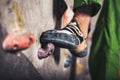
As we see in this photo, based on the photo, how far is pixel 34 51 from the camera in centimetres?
152

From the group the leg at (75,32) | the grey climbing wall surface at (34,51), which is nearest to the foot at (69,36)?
the leg at (75,32)

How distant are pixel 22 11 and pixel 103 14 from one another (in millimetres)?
340

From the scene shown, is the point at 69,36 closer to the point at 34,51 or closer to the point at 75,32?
the point at 75,32

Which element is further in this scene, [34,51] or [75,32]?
[34,51]

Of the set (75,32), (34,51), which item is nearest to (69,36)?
(75,32)

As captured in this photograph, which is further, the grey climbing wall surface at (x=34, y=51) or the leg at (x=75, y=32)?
the grey climbing wall surface at (x=34, y=51)

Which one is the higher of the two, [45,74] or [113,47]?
[113,47]

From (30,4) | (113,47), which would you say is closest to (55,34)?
(113,47)

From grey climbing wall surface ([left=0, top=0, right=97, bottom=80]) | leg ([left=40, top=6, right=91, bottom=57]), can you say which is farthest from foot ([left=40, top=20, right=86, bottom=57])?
grey climbing wall surface ([left=0, top=0, right=97, bottom=80])

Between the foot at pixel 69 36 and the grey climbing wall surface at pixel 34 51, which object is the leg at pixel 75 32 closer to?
the foot at pixel 69 36

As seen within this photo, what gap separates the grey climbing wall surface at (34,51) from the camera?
1.41m

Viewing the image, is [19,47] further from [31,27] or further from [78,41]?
[78,41]

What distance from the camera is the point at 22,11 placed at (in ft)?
4.82

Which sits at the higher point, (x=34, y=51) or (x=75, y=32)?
(x=75, y=32)
